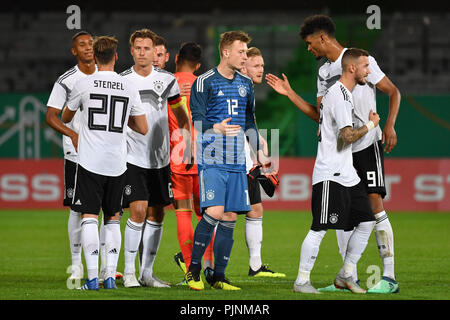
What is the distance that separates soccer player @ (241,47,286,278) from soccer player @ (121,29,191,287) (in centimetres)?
122

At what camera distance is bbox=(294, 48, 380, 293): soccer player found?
22.0 ft

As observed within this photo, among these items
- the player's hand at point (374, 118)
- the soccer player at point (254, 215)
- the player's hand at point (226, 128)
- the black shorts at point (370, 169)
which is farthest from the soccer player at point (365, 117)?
the soccer player at point (254, 215)

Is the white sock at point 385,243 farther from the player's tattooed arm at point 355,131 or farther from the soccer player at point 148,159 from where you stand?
the soccer player at point 148,159

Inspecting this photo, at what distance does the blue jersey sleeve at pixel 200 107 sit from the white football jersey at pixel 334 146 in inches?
40.6

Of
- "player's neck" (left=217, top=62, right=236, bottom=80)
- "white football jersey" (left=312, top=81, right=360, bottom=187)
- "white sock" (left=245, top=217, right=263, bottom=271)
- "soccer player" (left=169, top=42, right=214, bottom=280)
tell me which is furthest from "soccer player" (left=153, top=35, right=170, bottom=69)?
"white football jersey" (left=312, top=81, right=360, bottom=187)

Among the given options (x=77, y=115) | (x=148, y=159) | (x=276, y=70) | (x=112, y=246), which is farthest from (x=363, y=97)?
(x=276, y=70)

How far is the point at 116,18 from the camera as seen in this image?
26156 mm

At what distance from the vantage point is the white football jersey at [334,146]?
6.76m

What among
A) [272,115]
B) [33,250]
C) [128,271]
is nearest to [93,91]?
[128,271]

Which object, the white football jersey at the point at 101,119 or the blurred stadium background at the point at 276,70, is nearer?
the white football jersey at the point at 101,119

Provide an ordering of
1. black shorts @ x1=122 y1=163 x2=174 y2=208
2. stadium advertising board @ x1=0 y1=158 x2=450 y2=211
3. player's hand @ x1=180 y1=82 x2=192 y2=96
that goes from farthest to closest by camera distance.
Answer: stadium advertising board @ x1=0 y1=158 x2=450 y2=211, player's hand @ x1=180 y1=82 x2=192 y2=96, black shorts @ x1=122 y1=163 x2=174 y2=208

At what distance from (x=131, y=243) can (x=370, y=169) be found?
2.32m

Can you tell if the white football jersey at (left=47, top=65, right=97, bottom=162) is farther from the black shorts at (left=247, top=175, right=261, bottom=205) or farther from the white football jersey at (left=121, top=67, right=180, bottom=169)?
the black shorts at (left=247, top=175, right=261, bottom=205)

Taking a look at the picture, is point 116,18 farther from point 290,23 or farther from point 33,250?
point 33,250
